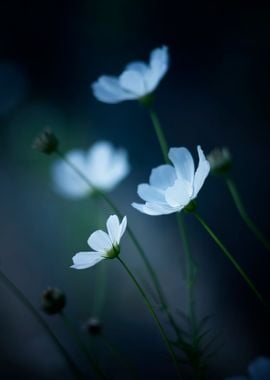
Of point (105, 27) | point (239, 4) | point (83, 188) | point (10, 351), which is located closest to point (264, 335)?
point (83, 188)

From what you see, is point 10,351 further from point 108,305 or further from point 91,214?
point 91,214

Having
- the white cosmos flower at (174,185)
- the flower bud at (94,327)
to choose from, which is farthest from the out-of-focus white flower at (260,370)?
the flower bud at (94,327)

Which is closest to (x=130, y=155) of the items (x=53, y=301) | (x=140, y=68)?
(x=140, y=68)

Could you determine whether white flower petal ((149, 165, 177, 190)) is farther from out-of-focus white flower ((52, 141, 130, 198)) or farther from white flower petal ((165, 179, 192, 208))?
out-of-focus white flower ((52, 141, 130, 198))

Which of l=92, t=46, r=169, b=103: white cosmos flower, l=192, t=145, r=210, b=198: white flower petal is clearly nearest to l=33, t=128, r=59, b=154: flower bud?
l=92, t=46, r=169, b=103: white cosmos flower

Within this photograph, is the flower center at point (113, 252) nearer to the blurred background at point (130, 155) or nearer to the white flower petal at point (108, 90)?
the white flower petal at point (108, 90)
